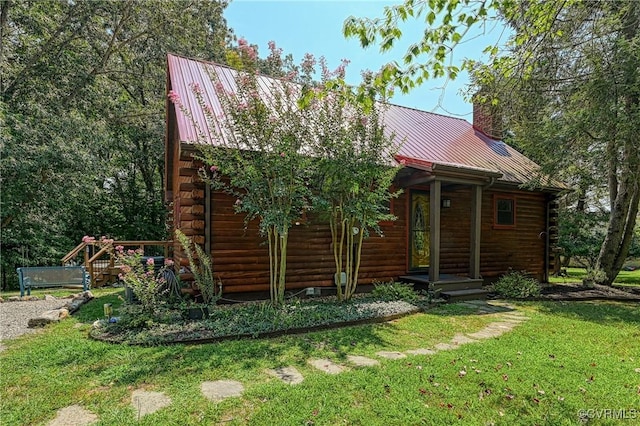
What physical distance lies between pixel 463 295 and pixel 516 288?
176 cm

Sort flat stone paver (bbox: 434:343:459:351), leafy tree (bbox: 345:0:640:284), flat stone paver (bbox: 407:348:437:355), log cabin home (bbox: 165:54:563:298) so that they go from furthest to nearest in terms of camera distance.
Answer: log cabin home (bbox: 165:54:563:298) < flat stone paver (bbox: 434:343:459:351) < flat stone paver (bbox: 407:348:437:355) < leafy tree (bbox: 345:0:640:284)

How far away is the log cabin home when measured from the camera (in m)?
6.15

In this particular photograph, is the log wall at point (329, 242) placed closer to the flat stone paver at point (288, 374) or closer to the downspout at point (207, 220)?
the downspout at point (207, 220)

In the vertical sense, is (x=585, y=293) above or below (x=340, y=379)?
below

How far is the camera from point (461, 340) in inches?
176

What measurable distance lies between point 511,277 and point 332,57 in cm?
671

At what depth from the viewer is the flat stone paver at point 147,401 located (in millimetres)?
2582

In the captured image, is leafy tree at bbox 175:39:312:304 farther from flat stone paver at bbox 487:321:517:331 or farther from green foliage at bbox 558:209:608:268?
green foliage at bbox 558:209:608:268

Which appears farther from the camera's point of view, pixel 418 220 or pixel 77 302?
pixel 418 220

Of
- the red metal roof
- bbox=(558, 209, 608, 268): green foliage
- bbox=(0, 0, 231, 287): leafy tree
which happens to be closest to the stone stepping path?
the red metal roof

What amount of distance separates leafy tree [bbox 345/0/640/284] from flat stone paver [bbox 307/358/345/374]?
2.83 meters

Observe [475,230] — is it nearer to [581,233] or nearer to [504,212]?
[504,212]

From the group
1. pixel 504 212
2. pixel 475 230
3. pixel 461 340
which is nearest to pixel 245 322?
pixel 461 340

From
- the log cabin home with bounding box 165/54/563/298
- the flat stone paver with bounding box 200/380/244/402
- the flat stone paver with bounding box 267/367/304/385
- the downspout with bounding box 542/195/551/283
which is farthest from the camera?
the downspout with bounding box 542/195/551/283
